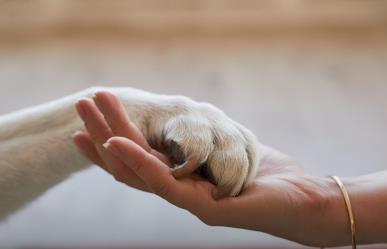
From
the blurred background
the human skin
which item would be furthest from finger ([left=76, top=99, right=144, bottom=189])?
the blurred background

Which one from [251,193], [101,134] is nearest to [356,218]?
[251,193]

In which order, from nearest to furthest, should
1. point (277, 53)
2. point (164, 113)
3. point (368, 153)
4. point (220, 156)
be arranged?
point (220, 156) < point (164, 113) < point (368, 153) < point (277, 53)

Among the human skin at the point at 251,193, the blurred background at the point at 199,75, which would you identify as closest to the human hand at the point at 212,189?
the human skin at the point at 251,193

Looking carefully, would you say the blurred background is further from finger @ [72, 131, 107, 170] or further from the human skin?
the human skin

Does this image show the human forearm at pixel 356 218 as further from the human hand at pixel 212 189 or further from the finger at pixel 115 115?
the finger at pixel 115 115

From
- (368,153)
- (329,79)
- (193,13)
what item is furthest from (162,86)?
(193,13)

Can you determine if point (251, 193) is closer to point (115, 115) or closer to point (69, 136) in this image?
point (115, 115)

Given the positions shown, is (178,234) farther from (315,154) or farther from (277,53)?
(277,53)
